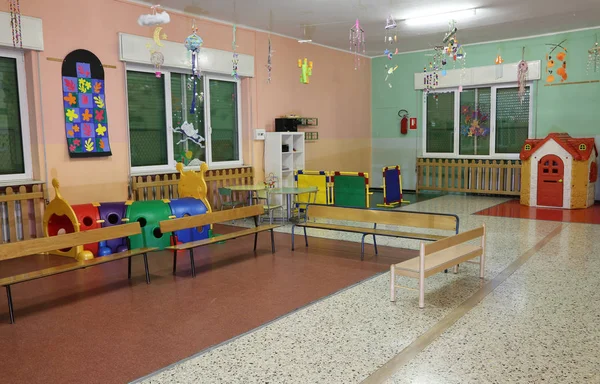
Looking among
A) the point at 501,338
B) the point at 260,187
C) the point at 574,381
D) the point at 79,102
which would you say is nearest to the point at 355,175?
the point at 260,187

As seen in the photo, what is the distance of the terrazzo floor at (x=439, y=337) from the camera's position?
282 cm

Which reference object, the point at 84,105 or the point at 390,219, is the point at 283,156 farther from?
the point at 390,219

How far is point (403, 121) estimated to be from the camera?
11617 millimetres

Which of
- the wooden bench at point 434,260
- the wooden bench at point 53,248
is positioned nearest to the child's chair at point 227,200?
the wooden bench at point 53,248

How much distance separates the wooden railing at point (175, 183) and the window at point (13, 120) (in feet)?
4.71

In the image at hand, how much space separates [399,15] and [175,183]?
445 cm

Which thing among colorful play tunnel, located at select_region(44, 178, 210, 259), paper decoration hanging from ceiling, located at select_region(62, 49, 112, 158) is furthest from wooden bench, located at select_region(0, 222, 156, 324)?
paper decoration hanging from ceiling, located at select_region(62, 49, 112, 158)

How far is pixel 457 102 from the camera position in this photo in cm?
1105

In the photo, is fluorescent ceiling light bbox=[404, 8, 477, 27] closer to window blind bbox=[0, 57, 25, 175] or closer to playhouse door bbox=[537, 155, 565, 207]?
playhouse door bbox=[537, 155, 565, 207]

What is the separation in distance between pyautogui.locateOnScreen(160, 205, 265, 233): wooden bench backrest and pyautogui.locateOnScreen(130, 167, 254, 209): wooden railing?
81.0 inches

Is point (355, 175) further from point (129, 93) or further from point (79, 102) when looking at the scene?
point (79, 102)

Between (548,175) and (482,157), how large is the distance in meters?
1.95

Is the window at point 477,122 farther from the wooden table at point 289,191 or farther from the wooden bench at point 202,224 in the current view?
the wooden bench at point 202,224

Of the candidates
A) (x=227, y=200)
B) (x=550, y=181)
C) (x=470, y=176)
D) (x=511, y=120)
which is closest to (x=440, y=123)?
(x=470, y=176)
